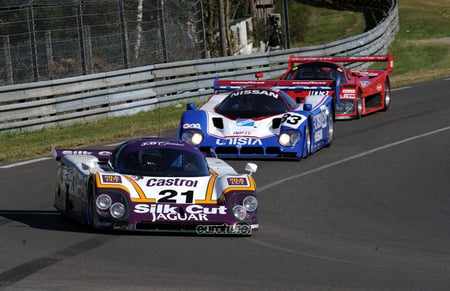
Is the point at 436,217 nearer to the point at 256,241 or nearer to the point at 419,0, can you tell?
the point at 256,241

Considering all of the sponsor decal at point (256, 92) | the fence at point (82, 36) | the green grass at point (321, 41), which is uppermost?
the fence at point (82, 36)

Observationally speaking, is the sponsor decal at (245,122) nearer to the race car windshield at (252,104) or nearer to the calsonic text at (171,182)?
the race car windshield at (252,104)

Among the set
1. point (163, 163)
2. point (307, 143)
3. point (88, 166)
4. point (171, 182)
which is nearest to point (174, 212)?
point (171, 182)

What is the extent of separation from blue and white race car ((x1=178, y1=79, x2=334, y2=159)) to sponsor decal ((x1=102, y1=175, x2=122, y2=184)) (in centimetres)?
560

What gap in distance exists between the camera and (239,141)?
52.7 feet

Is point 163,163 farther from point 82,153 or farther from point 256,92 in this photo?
point 256,92

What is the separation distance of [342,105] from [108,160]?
10.2 metres

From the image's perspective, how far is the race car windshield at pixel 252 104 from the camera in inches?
659

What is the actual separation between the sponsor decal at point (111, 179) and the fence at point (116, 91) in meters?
10.7

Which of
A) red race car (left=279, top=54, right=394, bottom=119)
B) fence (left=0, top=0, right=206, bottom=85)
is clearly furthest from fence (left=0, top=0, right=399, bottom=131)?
red race car (left=279, top=54, right=394, bottom=119)

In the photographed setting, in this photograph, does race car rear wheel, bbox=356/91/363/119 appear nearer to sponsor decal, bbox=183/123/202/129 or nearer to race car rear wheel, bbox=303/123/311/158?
race car rear wheel, bbox=303/123/311/158

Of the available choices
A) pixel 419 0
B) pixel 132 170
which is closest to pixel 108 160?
pixel 132 170

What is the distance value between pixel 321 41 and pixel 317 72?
30062 mm

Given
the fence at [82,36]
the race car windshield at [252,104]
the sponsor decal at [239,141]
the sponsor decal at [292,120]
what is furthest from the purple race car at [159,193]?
the fence at [82,36]
